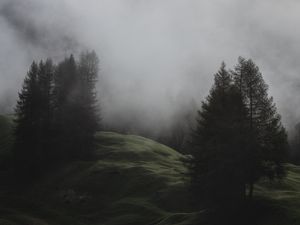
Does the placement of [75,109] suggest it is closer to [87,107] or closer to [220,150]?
[87,107]

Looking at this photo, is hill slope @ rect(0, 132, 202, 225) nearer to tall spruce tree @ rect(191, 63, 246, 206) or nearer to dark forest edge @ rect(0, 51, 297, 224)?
dark forest edge @ rect(0, 51, 297, 224)

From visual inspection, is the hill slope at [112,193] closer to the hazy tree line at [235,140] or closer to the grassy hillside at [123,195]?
the grassy hillside at [123,195]

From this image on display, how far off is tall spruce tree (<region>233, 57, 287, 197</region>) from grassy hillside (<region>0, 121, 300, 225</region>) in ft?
11.6

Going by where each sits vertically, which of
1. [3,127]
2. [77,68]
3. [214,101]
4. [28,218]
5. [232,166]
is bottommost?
[28,218]

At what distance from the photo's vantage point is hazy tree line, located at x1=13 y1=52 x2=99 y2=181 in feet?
307

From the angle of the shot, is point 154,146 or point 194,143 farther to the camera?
point 154,146

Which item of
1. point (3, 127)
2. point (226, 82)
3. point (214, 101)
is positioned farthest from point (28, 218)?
point (3, 127)

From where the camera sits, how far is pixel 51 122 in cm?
10050

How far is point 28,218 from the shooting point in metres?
55.1

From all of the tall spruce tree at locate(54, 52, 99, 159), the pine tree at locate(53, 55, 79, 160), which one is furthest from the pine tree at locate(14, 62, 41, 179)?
the tall spruce tree at locate(54, 52, 99, 159)

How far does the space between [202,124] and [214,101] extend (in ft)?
10.9

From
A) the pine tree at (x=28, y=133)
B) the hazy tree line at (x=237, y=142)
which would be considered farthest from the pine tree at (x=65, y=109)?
the hazy tree line at (x=237, y=142)

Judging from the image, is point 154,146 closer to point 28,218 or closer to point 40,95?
point 40,95

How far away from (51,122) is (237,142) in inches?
2242
